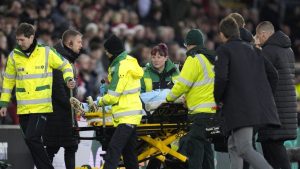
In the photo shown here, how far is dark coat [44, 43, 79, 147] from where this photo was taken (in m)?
14.1

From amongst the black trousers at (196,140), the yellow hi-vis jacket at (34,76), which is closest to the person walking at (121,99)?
the black trousers at (196,140)

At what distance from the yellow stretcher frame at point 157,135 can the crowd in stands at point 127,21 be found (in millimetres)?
3183

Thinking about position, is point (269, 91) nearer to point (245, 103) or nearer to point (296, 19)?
point (245, 103)

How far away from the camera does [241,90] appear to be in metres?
12.0

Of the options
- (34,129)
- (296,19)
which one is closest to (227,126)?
(34,129)


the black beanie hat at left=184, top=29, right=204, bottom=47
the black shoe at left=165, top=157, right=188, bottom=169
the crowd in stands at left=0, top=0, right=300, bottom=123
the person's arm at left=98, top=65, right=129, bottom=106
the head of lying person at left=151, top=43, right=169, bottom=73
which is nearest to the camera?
the person's arm at left=98, top=65, right=129, bottom=106

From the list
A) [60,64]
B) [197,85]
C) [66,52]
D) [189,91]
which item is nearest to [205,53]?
[197,85]

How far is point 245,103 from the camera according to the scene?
39.1 ft

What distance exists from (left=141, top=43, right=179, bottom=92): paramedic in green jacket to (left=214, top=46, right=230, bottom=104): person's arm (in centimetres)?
275

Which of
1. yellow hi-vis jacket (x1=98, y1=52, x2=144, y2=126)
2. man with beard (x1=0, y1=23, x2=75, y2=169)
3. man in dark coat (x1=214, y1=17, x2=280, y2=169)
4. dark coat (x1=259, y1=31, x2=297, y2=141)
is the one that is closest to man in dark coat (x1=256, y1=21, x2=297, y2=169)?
dark coat (x1=259, y1=31, x2=297, y2=141)

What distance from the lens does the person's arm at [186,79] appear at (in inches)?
518

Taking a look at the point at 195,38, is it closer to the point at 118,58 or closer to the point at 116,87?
the point at 118,58

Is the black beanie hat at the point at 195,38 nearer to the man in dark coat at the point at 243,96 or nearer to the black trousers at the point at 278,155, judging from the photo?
the man in dark coat at the point at 243,96

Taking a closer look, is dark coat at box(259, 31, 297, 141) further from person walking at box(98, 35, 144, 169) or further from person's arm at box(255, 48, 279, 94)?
person walking at box(98, 35, 144, 169)
